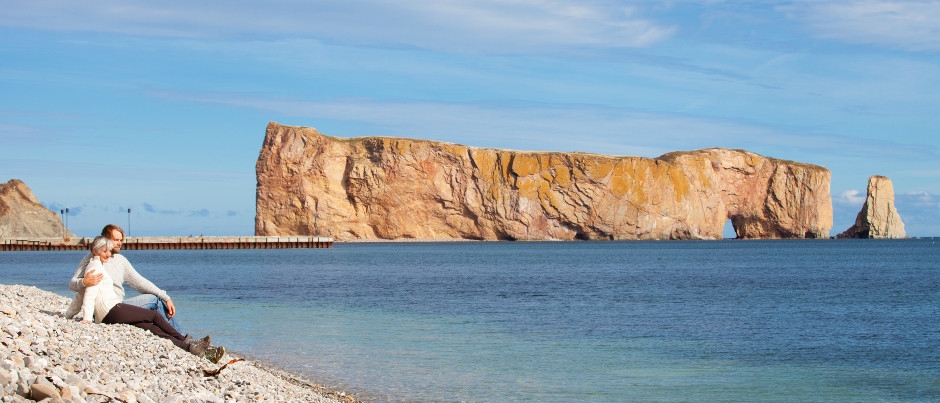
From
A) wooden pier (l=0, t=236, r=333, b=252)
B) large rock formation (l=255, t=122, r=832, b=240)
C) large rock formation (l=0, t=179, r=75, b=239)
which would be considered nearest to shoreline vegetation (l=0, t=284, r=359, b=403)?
wooden pier (l=0, t=236, r=333, b=252)

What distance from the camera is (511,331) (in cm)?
1652

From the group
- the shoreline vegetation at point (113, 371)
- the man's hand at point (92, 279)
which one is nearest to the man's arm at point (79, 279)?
the man's hand at point (92, 279)

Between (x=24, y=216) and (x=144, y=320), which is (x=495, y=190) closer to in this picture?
(x=24, y=216)

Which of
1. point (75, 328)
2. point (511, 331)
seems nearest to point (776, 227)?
point (511, 331)

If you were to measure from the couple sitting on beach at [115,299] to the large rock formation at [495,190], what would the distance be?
238ft

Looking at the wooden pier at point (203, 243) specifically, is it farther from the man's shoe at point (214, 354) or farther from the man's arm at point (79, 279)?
the man's shoe at point (214, 354)

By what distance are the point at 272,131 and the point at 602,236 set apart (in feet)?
118

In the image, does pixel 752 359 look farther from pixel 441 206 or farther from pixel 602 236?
pixel 602 236

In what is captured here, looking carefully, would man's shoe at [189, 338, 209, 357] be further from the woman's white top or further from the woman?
the woman's white top

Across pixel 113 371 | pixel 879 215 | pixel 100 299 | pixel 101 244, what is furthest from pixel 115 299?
pixel 879 215

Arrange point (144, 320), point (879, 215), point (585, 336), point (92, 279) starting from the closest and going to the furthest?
point (92, 279) → point (144, 320) → point (585, 336) → point (879, 215)

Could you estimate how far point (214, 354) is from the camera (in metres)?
9.06

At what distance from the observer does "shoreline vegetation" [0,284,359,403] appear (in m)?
5.45

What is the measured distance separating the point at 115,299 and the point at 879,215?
118 m
